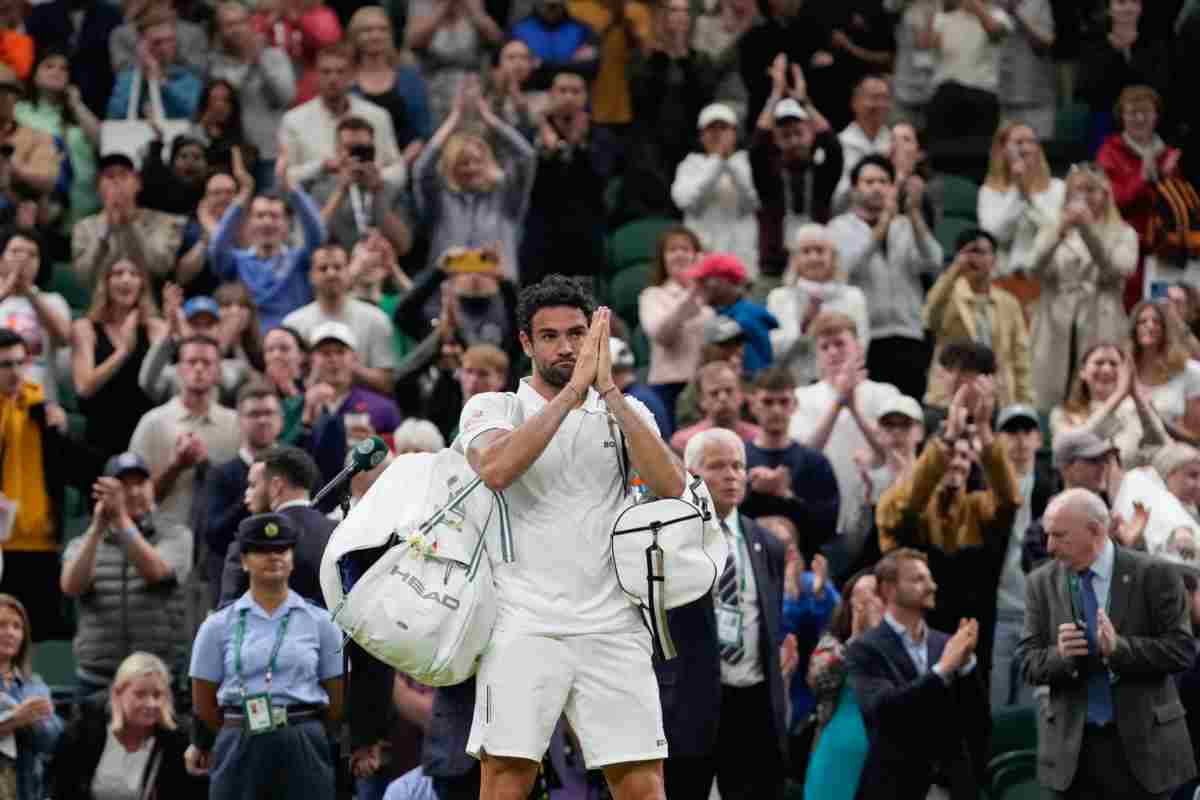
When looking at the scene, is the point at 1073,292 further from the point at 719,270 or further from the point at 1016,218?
the point at 719,270

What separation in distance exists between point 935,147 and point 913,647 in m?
7.98

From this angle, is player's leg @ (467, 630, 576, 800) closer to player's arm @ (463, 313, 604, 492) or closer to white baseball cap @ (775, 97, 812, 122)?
player's arm @ (463, 313, 604, 492)

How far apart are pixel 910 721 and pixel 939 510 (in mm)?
1703

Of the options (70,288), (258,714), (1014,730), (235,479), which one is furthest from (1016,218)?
(258,714)

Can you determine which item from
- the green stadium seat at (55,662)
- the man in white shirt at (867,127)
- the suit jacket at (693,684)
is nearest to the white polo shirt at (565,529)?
the suit jacket at (693,684)

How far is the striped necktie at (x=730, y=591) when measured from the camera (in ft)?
35.4

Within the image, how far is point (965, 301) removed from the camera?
50.5 ft

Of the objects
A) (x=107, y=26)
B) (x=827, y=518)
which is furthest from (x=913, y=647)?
(x=107, y=26)

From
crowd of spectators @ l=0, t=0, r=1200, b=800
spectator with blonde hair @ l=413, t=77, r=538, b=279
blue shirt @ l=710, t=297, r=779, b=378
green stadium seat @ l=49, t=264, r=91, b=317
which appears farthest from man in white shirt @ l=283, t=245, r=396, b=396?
green stadium seat @ l=49, t=264, r=91, b=317

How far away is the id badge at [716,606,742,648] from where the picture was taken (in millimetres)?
10703

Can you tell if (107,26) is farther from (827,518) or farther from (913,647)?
(913,647)

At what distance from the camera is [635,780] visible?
7.90 metres

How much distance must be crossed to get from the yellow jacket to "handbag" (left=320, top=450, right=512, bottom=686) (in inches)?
185

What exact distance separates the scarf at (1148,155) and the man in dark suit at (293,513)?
8.17 m
